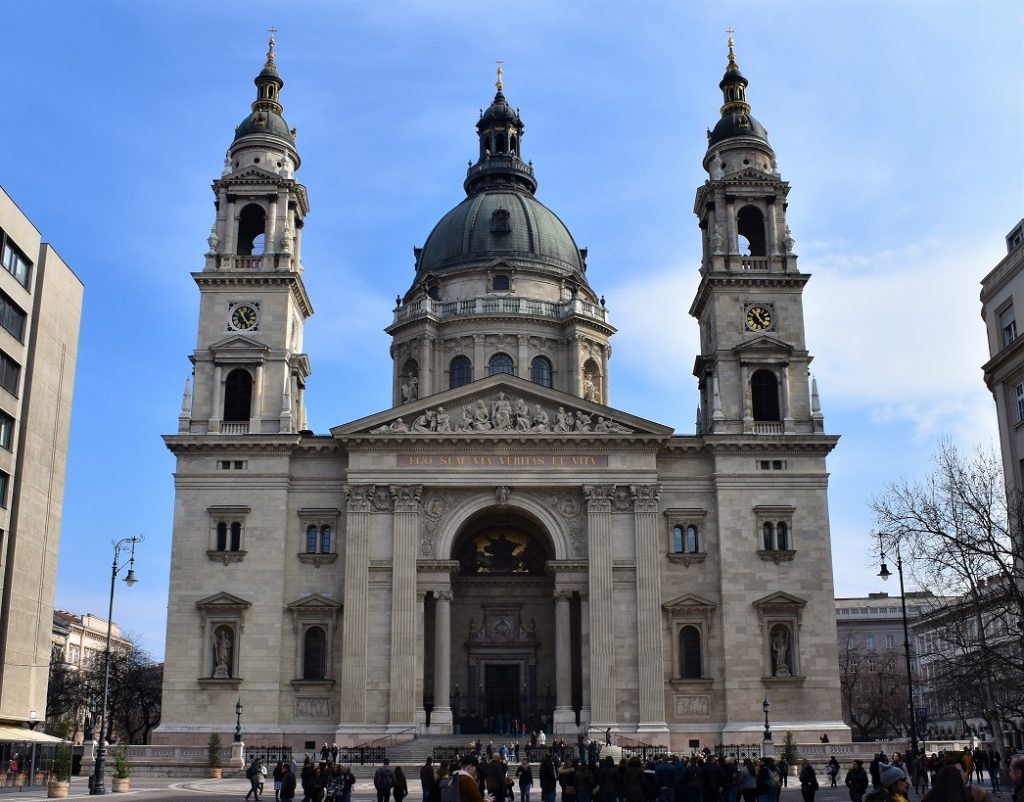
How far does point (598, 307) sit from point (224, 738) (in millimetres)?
33165

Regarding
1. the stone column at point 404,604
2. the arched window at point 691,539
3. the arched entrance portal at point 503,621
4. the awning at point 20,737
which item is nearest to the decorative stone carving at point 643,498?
the arched window at point 691,539

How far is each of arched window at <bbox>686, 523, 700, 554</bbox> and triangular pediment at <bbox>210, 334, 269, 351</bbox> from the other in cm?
2119

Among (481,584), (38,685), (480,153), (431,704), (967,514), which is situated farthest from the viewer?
(480,153)

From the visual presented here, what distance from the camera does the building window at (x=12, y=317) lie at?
43031 millimetres

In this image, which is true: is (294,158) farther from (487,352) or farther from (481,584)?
(481,584)

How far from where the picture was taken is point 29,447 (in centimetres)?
4472

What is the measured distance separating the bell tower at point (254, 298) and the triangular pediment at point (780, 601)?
2253 cm

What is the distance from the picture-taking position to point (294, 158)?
60375mm

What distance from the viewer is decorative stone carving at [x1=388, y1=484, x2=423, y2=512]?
52.8 metres

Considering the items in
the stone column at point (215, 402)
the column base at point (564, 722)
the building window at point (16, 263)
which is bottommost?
the column base at point (564, 722)

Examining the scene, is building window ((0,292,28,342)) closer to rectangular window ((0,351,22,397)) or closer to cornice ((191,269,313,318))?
rectangular window ((0,351,22,397))

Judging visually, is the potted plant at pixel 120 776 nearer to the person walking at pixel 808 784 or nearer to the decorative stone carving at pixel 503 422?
the decorative stone carving at pixel 503 422

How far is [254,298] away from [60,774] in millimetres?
26820

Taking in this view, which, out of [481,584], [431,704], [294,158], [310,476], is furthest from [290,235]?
[431,704]
